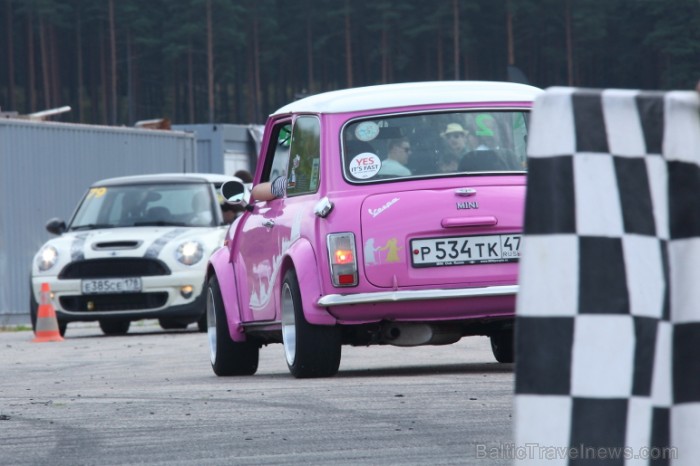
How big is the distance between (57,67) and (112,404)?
250 ft

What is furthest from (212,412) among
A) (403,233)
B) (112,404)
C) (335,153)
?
(335,153)

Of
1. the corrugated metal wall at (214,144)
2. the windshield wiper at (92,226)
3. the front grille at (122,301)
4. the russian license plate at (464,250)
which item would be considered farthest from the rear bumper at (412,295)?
the corrugated metal wall at (214,144)

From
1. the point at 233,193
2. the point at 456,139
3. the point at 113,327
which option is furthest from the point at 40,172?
the point at 456,139

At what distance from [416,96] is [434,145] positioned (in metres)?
0.31

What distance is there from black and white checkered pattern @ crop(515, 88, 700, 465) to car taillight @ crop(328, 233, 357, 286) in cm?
533

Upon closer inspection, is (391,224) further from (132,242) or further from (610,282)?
(132,242)

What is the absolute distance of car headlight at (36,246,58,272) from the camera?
17.1 meters

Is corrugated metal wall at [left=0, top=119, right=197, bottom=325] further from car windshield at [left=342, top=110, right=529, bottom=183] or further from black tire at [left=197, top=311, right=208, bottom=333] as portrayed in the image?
car windshield at [left=342, top=110, right=529, bottom=183]

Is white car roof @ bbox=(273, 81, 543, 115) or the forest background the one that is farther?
the forest background

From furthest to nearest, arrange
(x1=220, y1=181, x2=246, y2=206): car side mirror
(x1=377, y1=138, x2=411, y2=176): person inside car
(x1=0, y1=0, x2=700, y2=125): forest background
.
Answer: (x1=0, y1=0, x2=700, y2=125): forest background
(x1=220, y1=181, x2=246, y2=206): car side mirror
(x1=377, y1=138, x2=411, y2=176): person inside car

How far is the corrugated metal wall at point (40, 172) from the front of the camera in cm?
2306

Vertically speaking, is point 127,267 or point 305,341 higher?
point 305,341

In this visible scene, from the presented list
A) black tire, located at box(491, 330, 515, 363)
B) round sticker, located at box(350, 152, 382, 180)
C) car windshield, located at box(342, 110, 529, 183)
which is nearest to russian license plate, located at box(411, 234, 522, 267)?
car windshield, located at box(342, 110, 529, 183)

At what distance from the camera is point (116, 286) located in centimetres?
1684
